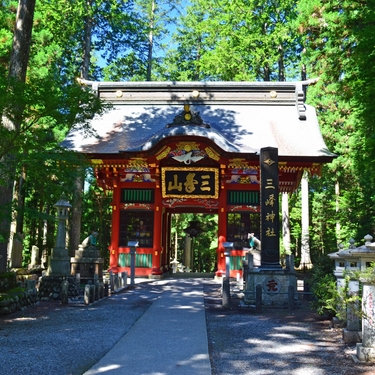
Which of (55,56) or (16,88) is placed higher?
(55,56)

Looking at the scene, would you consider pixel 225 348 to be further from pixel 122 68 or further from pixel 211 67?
pixel 122 68

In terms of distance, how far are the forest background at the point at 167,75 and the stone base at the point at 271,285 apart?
1.12 m

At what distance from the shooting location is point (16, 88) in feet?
24.6

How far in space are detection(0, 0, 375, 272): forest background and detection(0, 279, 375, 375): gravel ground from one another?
2.11 metres

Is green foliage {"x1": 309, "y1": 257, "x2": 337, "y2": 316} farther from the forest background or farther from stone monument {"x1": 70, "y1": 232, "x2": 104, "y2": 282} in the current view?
stone monument {"x1": 70, "y1": 232, "x2": 104, "y2": 282}

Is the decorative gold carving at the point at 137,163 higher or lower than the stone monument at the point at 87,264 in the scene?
higher

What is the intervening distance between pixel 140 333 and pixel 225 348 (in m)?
Answer: 1.41

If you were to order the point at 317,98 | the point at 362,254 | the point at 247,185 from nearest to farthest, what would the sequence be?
the point at 362,254 → the point at 247,185 → the point at 317,98

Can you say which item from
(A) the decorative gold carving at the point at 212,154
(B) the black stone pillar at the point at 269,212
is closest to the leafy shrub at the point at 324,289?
(B) the black stone pillar at the point at 269,212

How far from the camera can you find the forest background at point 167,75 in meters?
8.23

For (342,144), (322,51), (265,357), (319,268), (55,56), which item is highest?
(55,56)

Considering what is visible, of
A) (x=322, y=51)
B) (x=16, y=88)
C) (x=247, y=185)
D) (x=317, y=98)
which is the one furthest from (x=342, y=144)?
(x=16, y=88)

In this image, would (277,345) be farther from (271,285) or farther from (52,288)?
(52,288)

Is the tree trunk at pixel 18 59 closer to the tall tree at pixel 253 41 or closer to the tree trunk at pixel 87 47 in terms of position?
the tree trunk at pixel 87 47
